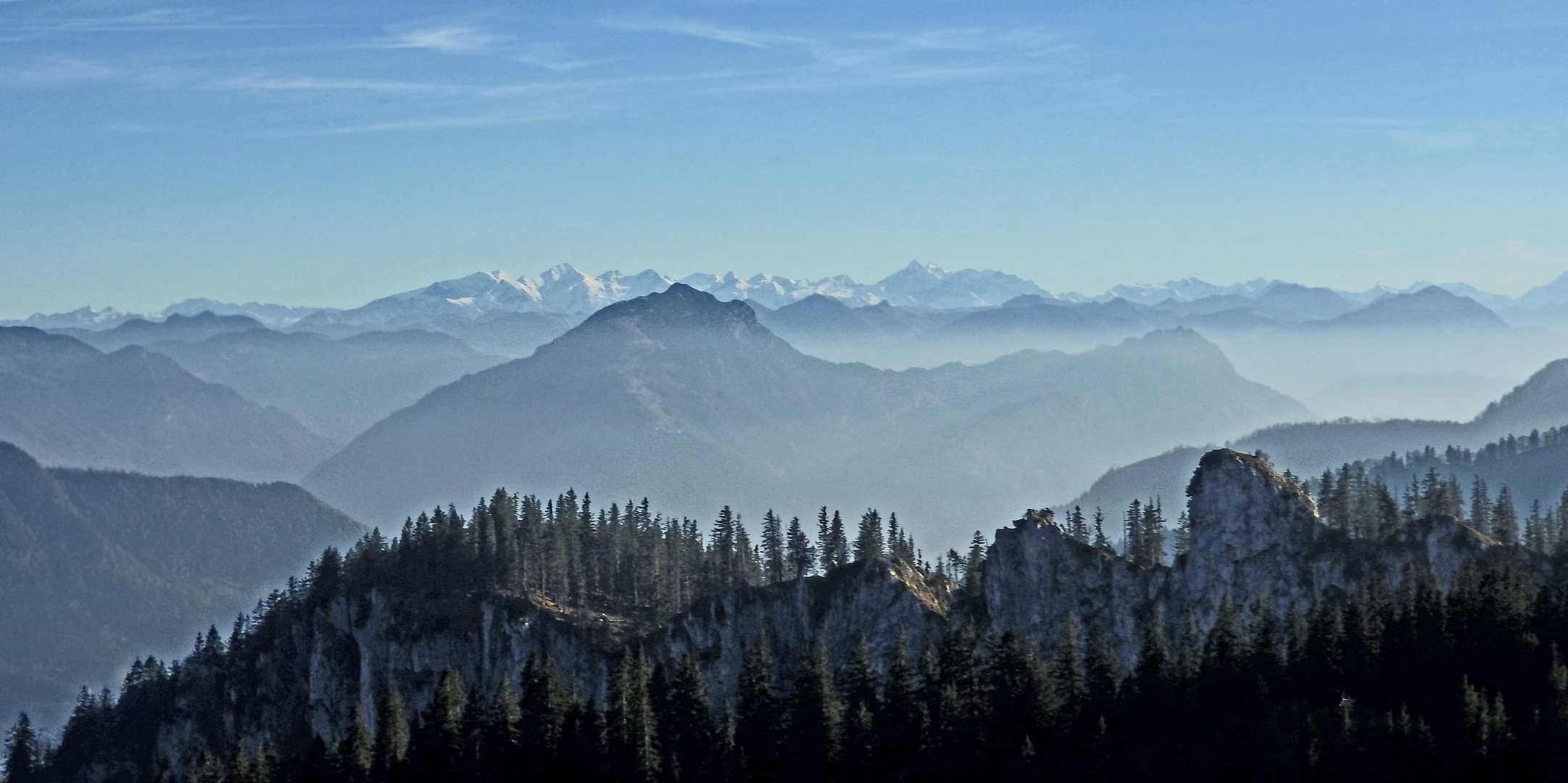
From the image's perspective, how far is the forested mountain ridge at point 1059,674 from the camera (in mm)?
127938

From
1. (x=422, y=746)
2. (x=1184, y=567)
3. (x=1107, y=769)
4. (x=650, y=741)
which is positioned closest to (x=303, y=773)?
(x=422, y=746)

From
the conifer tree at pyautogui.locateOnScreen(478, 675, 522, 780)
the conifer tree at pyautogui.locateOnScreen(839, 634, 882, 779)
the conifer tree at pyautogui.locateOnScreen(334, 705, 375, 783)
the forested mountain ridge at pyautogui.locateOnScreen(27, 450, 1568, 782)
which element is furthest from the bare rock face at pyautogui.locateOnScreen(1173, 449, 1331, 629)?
the conifer tree at pyautogui.locateOnScreen(334, 705, 375, 783)

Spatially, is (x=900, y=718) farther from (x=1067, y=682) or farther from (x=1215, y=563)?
(x=1215, y=563)

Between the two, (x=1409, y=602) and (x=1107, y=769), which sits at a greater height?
(x=1409, y=602)

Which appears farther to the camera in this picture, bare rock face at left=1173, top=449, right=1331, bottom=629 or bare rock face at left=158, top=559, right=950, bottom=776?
bare rock face at left=158, top=559, right=950, bottom=776

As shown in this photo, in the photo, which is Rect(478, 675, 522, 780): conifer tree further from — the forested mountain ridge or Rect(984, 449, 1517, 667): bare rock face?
Rect(984, 449, 1517, 667): bare rock face

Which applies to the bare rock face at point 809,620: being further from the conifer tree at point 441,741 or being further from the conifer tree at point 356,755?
the conifer tree at point 356,755

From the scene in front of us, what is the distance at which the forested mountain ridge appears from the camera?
128 metres

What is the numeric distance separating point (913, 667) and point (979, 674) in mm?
17987

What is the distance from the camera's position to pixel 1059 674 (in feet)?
472

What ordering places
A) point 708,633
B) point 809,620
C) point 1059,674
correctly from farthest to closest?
point 708,633 < point 809,620 < point 1059,674

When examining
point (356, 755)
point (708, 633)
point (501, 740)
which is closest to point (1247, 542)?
point (708, 633)

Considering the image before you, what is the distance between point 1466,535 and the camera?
170500 mm

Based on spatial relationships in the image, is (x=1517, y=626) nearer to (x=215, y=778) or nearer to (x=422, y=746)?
(x=422, y=746)
